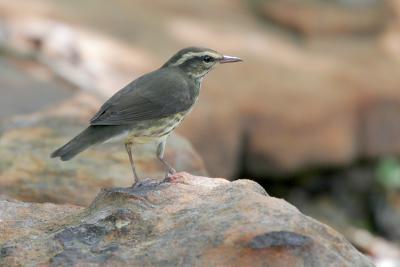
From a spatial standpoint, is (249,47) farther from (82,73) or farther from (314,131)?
(82,73)

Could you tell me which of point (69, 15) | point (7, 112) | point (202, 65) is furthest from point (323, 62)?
point (202, 65)

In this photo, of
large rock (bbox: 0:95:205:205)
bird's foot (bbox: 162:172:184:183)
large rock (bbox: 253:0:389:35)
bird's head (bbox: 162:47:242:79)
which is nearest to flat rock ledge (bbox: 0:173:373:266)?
bird's foot (bbox: 162:172:184:183)

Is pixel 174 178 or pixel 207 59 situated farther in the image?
pixel 207 59

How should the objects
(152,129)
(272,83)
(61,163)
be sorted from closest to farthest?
(152,129)
(61,163)
(272,83)

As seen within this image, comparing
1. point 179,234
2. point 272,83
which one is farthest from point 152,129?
point 272,83

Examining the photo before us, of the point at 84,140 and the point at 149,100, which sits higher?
the point at 149,100

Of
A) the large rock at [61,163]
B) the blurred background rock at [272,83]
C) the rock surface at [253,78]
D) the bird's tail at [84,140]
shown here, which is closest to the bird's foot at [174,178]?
the bird's tail at [84,140]

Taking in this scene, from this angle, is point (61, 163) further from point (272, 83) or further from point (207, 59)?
point (272, 83)

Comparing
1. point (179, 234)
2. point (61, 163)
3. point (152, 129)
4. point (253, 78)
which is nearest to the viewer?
point (179, 234)
